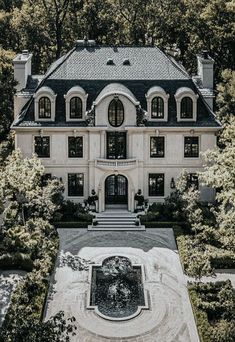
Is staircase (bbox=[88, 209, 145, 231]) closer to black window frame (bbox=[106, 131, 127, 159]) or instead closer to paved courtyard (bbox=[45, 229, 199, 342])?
paved courtyard (bbox=[45, 229, 199, 342])

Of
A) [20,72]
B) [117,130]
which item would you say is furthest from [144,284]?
[20,72]

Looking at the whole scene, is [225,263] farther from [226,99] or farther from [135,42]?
[135,42]

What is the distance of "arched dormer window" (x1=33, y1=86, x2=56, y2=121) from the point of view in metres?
45.2

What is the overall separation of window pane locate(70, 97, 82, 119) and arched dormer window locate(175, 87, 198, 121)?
7.98 meters

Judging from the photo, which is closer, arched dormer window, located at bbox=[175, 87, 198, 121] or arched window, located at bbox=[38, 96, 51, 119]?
arched dormer window, located at bbox=[175, 87, 198, 121]

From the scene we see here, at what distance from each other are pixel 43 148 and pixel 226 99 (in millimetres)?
18529

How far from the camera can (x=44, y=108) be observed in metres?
45.7

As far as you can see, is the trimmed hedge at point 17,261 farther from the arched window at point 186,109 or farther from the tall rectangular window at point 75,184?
the arched window at point 186,109

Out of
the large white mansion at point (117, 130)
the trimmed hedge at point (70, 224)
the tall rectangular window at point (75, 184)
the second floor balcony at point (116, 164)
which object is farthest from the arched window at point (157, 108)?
the trimmed hedge at point (70, 224)

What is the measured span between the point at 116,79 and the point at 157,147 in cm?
670

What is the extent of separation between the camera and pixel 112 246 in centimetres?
3994

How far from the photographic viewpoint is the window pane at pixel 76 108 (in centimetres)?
4544

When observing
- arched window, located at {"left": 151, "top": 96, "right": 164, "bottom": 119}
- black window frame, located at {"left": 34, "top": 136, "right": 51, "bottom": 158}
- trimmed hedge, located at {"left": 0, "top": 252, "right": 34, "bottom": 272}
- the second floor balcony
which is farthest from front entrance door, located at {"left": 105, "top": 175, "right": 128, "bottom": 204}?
trimmed hedge, located at {"left": 0, "top": 252, "right": 34, "bottom": 272}

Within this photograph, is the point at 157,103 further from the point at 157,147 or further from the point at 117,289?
the point at 117,289
